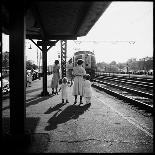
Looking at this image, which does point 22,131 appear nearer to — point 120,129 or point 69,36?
point 120,129

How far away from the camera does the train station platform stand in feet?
15.3

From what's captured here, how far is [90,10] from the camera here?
6789mm

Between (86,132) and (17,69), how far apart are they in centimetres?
233

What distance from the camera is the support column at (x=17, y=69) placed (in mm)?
4438

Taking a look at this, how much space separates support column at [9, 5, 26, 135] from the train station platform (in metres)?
0.55

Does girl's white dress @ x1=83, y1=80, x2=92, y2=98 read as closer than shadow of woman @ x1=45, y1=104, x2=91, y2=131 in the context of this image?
No

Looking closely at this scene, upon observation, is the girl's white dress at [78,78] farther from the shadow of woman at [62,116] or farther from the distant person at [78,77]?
the shadow of woman at [62,116]

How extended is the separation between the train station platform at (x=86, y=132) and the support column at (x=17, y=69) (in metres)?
0.55

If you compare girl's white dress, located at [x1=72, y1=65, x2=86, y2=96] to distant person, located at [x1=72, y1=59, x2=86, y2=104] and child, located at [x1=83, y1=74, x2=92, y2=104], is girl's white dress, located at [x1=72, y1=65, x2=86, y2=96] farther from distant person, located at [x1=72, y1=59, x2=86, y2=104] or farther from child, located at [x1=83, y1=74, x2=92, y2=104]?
child, located at [x1=83, y1=74, x2=92, y2=104]

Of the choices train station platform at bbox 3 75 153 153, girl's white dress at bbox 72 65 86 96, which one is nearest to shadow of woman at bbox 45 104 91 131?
train station platform at bbox 3 75 153 153

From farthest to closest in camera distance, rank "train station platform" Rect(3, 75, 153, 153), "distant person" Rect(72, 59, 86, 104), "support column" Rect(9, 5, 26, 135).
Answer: "distant person" Rect(72, 59, 86, 104) → "train station platform" Rect(3, 75, 153, 153) → "support column" Rect(9, 5, 26, 135)

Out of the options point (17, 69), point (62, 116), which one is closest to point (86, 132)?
point (62, 116)

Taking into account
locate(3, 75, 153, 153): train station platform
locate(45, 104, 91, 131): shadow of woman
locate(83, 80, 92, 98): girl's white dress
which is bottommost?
locate(3, 75, 153, 153): train station platform

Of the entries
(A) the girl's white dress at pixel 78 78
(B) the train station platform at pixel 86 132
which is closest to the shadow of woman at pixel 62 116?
(B) the train station platform at pixel 86 132
